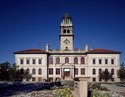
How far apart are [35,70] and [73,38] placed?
44.6 ft

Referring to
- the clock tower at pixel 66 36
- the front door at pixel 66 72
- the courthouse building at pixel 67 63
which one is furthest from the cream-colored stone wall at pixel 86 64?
the clock tower at pixel 66 36

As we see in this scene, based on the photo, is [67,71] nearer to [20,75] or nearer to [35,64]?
[35,64]

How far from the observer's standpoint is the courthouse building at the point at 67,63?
246 ft

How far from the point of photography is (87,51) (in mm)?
75562

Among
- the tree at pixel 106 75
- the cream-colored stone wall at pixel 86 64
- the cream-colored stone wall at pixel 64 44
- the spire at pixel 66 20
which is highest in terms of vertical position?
the spire at pixel 66 20

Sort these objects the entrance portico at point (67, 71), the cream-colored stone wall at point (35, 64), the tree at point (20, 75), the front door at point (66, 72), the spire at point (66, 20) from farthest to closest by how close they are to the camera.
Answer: the spire at point (66, 20) → the front door at point (66, 72) → the entrance portico at point (67, 71) → the cream-colored stone wall at point (35, 64) → the tree at point (20, 75)

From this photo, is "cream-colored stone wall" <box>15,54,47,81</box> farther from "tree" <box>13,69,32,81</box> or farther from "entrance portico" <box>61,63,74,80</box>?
"entrance portico" <box>61,63,74,80</box>

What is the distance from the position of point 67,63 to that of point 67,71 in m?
2.21

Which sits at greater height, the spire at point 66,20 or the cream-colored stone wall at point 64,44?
the spire at point 66,20

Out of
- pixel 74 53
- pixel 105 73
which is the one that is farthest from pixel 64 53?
pixel 105 73

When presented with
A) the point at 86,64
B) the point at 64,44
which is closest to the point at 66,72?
the point at 86,64

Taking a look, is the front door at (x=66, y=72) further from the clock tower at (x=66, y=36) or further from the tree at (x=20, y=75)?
the tree at (x=20, y=75)

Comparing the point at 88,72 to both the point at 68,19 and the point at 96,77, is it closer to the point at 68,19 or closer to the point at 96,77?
the point at 96,77

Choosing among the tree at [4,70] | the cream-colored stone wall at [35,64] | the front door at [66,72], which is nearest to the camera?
the tree at [4,70]
